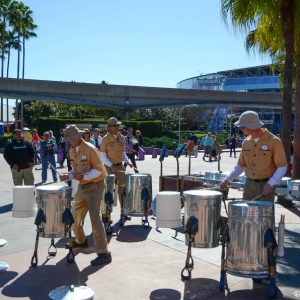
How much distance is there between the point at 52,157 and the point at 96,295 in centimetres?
979

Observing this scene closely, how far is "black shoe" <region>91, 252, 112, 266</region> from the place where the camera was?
5887 millimetres

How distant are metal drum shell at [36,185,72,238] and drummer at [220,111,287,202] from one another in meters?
2.36

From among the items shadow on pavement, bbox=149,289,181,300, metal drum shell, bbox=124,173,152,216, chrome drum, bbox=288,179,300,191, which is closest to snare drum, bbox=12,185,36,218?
shadow on pavement, bbox=149,289,181,300

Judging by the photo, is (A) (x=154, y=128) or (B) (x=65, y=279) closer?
(B) (x=65, y=279)

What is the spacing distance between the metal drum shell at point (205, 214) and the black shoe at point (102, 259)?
1.36m

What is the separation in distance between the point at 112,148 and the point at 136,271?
3026 millimetres

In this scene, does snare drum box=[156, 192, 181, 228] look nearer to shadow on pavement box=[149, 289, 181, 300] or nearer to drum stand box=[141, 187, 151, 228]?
shadow on pavement box=[149, 289, 181, 300]

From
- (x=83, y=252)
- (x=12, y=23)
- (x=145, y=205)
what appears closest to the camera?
(x=83, y=252)

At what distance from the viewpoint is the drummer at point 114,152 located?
324 inches

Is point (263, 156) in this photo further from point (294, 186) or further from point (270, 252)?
point (270, 252)

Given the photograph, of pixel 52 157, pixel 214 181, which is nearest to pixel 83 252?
pixel 214 181

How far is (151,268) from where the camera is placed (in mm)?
5801

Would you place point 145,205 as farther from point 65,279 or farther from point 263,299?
point 263,299

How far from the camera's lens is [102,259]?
5941 millimetres
